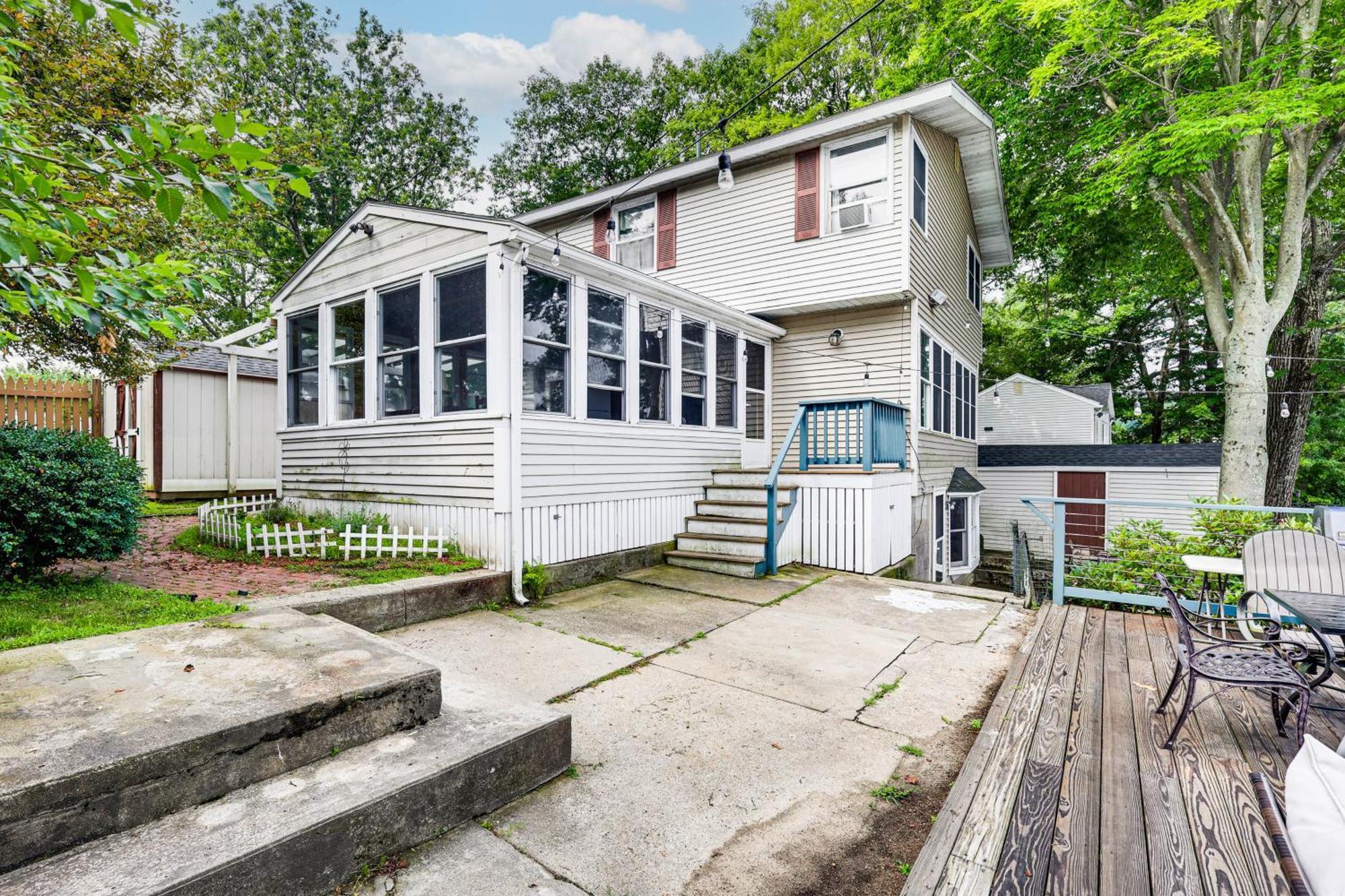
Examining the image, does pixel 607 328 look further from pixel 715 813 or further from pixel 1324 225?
pixel 1324 225

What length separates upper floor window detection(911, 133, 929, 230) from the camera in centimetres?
870

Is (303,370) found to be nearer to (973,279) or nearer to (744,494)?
(744,494)

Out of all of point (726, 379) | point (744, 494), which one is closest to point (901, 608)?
point (744, 494)

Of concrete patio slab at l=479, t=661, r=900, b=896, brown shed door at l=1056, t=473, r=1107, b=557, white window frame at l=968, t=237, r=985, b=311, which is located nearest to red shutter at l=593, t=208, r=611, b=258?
white window frame at l=968, t=237, r=985, b=311

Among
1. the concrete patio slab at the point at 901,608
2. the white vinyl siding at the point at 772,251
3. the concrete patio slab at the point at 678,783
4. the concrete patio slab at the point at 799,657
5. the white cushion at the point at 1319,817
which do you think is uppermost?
the white vinyl siding at the point at 772,251

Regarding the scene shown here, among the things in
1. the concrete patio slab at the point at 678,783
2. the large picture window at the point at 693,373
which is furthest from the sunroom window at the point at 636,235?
the concrete patio slab at the point at 678,783

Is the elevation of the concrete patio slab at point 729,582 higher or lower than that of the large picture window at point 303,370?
lower

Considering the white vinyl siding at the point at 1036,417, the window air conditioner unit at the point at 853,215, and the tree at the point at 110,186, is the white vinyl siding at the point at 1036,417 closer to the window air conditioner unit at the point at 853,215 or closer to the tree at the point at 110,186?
the window air conditioner unit at the point at 853,215

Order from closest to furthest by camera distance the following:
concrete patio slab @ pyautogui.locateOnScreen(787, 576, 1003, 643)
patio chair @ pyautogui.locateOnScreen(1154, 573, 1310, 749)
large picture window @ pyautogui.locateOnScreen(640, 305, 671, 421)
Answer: patio chair @ pyautogui.locateOnScreen(1154, 573, 1310, 749) → concrete patio slab @ pyautogui.locateOnScreen(787, 576, 1003, 643) → large picture window @ pyautogui.locateOnScreen(640, 305, 671, 421)

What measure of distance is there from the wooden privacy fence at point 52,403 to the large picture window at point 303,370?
2.79 metres

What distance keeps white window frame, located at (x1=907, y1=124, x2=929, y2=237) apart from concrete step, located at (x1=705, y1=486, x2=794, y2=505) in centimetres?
442

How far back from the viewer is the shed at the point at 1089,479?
14.1m

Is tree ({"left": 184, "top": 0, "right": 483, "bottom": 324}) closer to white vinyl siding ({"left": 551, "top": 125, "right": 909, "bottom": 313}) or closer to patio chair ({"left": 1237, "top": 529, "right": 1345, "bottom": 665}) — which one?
white vinyl siding ({"left": 551, "top": 125, "right": 909, "bottom": 313})

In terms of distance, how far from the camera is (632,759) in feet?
9.45
